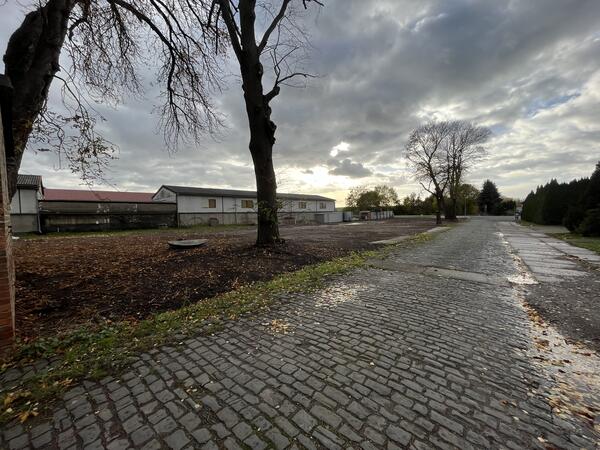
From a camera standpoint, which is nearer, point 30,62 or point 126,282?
point 30,62

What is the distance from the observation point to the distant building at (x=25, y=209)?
19.0 m

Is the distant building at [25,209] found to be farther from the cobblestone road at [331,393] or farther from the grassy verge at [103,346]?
the cobblestone road at [331,393]

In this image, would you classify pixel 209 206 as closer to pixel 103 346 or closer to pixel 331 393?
pixel 103 346

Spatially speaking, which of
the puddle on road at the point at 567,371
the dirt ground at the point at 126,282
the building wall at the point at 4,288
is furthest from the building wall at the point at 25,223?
Result: the puddle on road at the point at 567,371

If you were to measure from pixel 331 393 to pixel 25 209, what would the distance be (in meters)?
27.7

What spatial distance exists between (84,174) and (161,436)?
24.0 feet

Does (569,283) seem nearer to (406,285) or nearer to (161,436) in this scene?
(406,285)

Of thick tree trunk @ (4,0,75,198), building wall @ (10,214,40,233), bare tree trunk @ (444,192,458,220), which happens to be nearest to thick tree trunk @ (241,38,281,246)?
thick tree trunk @ (4,0,75,198)

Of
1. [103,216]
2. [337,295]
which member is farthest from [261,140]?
[103,216]

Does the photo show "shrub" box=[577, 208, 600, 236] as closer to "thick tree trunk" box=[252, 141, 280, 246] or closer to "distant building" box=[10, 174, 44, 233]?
"thick tree trunk" box=[252, 141, 280, 246]

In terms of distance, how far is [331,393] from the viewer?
7.05ft

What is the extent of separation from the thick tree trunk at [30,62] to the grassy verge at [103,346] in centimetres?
402

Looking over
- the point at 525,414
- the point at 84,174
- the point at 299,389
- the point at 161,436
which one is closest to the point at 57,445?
the point at 161,436

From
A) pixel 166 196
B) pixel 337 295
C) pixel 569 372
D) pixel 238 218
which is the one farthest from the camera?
pixel 238 218
